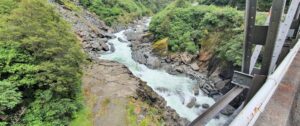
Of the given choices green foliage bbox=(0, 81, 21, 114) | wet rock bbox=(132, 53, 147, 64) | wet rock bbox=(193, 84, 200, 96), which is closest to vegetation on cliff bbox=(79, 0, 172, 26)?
wet rock bbox=(132, 53, 147, 64)

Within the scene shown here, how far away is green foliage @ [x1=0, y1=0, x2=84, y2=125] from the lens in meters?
6.24

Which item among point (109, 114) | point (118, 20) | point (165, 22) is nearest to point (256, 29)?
point (109, 114)

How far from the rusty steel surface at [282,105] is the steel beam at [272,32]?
241 mm

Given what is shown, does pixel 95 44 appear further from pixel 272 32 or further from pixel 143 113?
pixel 272 32

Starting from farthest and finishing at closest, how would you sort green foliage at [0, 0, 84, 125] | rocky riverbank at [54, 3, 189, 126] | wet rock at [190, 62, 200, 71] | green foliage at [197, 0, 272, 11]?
green foliage at [197, 0, 272, 11] → wet rock at [190, 62, 200, 71] → rocky riverbank at [54, 3, 189, 126] → green foliage at [0, 0, 84, 125]

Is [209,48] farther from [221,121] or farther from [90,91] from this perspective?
[90,91]

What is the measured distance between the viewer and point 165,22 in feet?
59.2

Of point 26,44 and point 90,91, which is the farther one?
point 90,91

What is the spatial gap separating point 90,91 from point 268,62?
334 inches

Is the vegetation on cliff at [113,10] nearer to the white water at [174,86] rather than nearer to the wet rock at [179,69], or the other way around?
the white water at [174,86]

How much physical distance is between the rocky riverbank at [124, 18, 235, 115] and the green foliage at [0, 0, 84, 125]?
6744mm

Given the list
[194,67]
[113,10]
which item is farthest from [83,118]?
[113,10]

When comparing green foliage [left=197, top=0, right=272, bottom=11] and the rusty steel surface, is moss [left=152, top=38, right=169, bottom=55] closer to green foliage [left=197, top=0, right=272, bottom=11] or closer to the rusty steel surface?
green foliage [left=197, top=0, right=272, bottom=11]

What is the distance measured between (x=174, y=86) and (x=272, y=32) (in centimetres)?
1124
